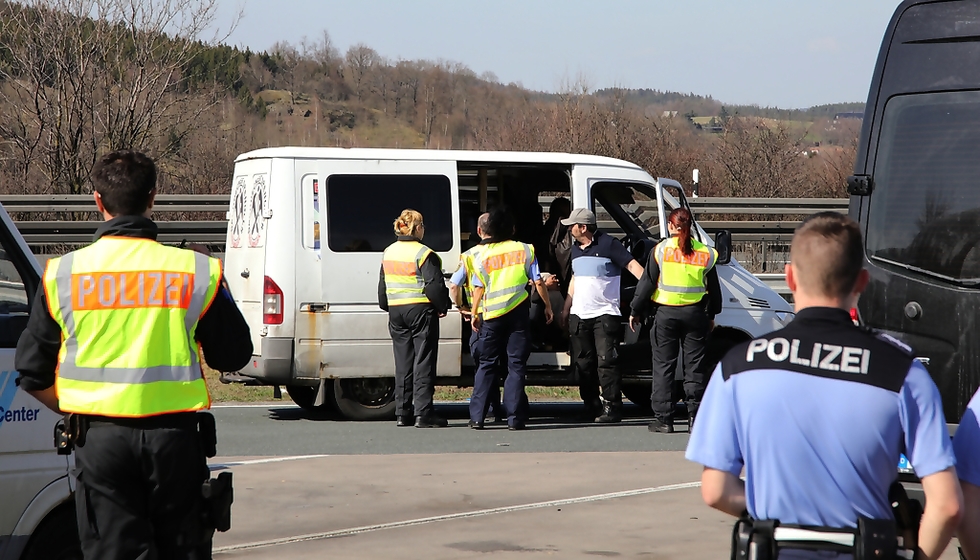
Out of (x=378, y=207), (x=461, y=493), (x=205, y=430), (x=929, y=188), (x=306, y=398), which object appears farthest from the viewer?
(x=306, y=398)

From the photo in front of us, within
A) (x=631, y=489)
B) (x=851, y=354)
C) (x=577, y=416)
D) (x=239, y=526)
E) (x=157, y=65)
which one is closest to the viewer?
(x=851, y=354)

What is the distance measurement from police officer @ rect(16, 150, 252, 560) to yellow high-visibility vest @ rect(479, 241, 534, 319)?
6.47 metres

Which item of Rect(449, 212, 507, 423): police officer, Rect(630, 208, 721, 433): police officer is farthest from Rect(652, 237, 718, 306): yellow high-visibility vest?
Rect(449, 212, 507, 423): police officer

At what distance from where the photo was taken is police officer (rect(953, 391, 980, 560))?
2.86 m

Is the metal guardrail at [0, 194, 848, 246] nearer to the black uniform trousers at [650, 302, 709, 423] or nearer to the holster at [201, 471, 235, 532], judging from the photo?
the black uniform trousers at [650, 302, 709, 423]

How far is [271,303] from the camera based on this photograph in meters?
10.6

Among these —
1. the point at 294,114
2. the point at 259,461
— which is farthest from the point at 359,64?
the point at 259,461

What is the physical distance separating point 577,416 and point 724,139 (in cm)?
1771

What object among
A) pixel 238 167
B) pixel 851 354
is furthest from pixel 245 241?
pixel 851 354

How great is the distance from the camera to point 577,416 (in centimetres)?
1195

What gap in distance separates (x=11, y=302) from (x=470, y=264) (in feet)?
20.4

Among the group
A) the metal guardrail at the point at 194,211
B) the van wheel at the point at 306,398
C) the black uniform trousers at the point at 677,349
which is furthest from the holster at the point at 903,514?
the metal guardrail at the point at 194,211

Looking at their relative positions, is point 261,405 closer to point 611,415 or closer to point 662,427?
point 611,415

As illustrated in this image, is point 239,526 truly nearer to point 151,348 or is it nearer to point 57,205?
point 151,348
